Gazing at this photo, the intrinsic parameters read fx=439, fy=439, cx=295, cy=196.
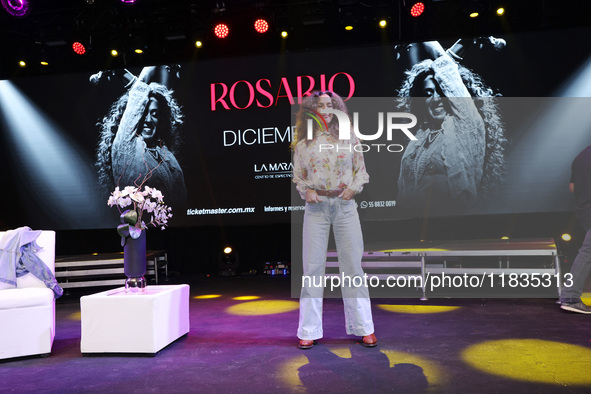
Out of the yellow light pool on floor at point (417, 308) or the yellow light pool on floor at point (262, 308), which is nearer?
the yellow light pool on floor at point (417, 308)

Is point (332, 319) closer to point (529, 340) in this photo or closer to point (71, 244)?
point (529, 340)

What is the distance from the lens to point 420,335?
117 inches

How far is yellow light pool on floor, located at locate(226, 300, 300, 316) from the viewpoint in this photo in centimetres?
390

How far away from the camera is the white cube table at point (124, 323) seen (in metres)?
2.67

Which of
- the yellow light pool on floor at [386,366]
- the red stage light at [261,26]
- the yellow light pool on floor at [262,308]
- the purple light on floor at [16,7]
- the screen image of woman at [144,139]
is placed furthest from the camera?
the screen image of woman at [144,139]

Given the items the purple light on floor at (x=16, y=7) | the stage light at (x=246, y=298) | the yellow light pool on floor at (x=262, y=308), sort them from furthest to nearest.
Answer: the purple light on floor at (x=16, y=7) → the stage light at (x=246, y=298) → the yellow light pool on floor at (x=262, y=308)

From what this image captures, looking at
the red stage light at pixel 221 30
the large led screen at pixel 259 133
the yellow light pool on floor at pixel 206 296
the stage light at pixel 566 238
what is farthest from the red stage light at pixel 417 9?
the yellow light pool on floor at pixel 206 296

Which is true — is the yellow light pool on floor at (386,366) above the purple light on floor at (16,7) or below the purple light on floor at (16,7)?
below

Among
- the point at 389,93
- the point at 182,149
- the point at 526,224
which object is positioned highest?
the point at 389,93

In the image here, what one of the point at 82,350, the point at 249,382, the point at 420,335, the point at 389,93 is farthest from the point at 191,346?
the point at 389,93

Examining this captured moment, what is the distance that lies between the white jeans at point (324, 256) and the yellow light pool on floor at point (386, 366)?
0.17 metres

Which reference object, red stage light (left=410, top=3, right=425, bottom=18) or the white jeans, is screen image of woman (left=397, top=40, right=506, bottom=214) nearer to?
red stage light (left=410, top=3, right=425, bottom=18)

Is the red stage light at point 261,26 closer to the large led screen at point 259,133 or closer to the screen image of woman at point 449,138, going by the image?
the large led screen at point 259,133

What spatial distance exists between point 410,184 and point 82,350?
404 cm
